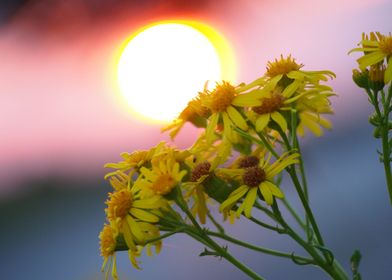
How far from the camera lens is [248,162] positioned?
144cm

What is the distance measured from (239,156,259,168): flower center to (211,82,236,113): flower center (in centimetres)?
13

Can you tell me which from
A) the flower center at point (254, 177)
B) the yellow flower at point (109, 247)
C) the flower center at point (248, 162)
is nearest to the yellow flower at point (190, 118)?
the flower center at point (248, 162)

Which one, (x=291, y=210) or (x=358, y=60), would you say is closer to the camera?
(x=358, y=60)

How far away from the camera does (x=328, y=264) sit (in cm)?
126

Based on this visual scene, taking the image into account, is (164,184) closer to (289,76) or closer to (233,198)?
(233,198)

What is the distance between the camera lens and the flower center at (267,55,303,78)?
4.92 ft

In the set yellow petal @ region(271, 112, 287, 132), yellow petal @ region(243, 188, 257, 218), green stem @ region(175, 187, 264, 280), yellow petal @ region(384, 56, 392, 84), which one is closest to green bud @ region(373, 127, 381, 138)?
yellow petal @ region(384, 56, 392, 84)

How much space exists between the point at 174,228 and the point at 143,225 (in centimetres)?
7

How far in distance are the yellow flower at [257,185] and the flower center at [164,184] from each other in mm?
117

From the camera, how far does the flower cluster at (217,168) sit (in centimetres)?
131

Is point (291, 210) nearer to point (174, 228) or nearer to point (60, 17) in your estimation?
point (174, 228)

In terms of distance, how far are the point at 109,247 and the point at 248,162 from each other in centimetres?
37

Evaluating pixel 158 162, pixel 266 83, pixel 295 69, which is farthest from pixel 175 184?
pixel 295 69

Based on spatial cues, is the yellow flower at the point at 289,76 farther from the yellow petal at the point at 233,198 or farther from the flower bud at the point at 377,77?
the yellow petal at the point at 233,198
